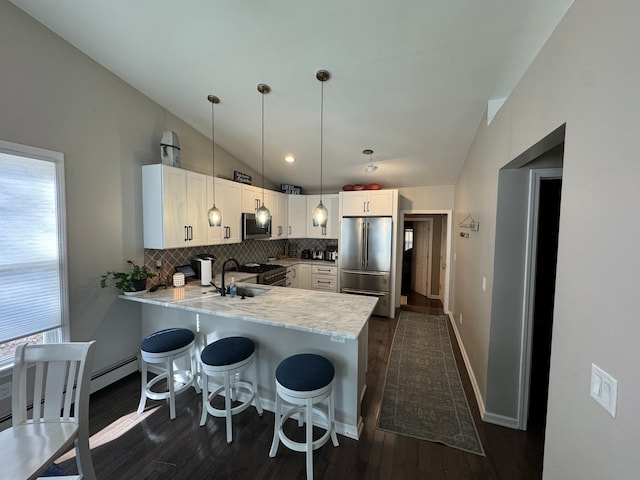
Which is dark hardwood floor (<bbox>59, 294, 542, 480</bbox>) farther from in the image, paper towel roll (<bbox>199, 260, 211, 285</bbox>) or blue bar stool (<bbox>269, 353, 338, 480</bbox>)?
paper towel roll (<bbox>199, 260, 211, 285</bbox>)

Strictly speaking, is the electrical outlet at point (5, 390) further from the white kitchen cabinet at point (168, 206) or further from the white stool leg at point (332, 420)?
the white stool leg at point (332, 420)

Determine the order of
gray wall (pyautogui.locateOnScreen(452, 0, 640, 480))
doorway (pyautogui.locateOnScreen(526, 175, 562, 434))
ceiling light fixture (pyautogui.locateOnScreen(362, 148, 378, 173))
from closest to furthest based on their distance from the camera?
gray wall (pyautogui.locateOnScreen(452, 0, 640, 480)) < doorway (pyautogui.locateOnScreen(526, 175, 562, 434)) < ceiling light fixture (pyautogui.locateOnScreen(362, 148, 378, 173))

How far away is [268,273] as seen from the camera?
4.18 m

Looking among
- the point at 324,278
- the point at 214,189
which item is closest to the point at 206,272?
the point at 214,189

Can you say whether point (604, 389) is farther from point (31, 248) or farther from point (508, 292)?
point (31, 248)

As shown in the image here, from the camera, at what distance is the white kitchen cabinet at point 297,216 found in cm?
537

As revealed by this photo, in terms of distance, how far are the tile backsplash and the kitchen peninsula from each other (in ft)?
1.43

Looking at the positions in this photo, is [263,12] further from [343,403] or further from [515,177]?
[343,403]

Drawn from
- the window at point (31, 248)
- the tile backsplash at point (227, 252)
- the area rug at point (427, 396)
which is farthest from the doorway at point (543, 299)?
the window at point (31, 248)

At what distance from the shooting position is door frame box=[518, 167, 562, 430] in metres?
1.97

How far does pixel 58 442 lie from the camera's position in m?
1.27

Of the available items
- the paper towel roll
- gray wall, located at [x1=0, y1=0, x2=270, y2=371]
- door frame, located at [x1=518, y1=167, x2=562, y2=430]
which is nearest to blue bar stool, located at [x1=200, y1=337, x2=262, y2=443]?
the paper towel roll

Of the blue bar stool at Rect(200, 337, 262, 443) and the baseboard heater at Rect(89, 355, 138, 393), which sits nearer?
the blue bar stool at Rect(200, 337, 262, 443)

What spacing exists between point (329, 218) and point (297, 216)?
695mm
